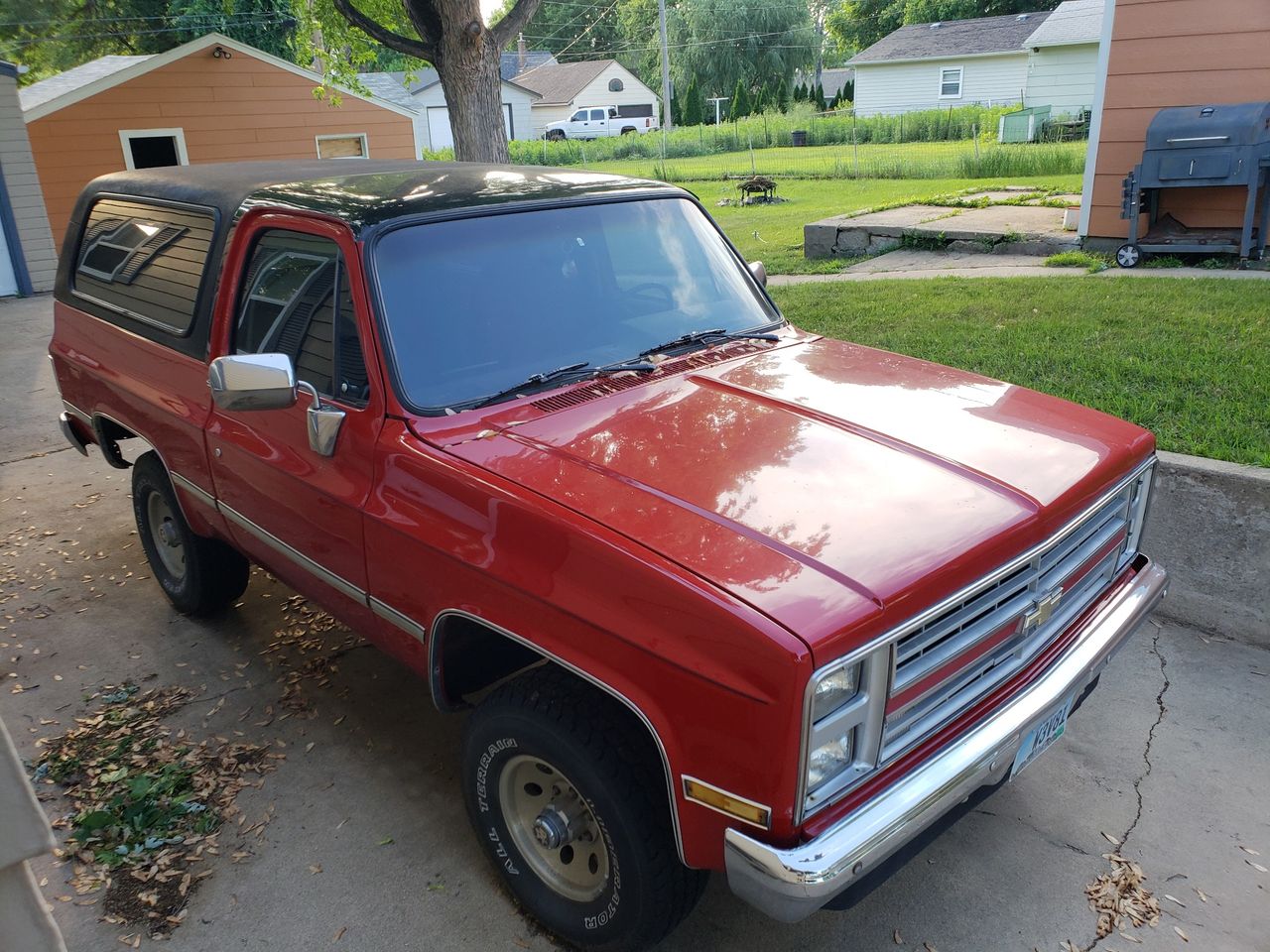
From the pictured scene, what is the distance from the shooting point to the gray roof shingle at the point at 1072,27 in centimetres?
3016

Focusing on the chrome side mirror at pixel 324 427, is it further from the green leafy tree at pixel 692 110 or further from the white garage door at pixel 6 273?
the green leafy tree at pixel 692 110

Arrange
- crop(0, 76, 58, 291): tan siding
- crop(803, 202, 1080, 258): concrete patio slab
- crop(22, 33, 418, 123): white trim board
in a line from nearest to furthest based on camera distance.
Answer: crop(803, 202, 1080, 258): concrete patio slab, crop(0, 76, 58, 291): tan siding, crop(22, 33, 418, 123): white trim board

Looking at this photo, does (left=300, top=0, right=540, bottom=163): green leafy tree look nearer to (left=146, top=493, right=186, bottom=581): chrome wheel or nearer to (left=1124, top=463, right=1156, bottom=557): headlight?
(left=146, top=493, right=186, bottom=581): chrome wheel

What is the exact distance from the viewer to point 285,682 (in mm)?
4285

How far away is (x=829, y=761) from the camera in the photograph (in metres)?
2.23

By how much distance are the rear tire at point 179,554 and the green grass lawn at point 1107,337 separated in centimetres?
451

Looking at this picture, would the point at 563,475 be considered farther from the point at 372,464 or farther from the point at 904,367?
the point at 904,367

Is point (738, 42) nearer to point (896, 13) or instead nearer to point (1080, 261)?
point (896, 13)

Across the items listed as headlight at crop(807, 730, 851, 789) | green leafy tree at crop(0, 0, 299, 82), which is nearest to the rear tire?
headlight at crop(807, 730, 851, 789)

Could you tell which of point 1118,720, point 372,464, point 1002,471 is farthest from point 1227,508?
point 372,464

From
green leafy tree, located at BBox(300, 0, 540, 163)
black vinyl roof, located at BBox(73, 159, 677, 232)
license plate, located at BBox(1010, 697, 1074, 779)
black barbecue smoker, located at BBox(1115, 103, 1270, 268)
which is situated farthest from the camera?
green leafy tree, located at BBox(300, 0, 540, 163)

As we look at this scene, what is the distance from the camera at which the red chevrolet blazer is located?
2199 millimetres

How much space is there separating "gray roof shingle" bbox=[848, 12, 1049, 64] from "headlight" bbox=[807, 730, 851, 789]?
42.9 metres

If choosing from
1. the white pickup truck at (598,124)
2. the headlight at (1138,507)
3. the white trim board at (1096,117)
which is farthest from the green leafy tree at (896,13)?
the headlight at (1138,507)
